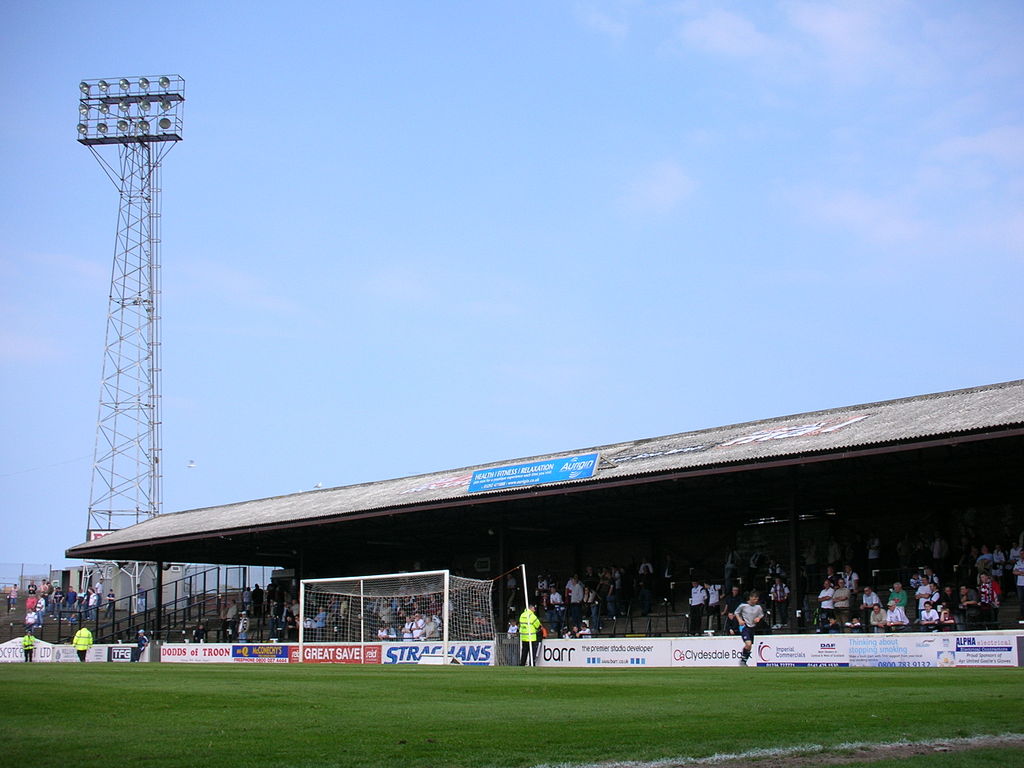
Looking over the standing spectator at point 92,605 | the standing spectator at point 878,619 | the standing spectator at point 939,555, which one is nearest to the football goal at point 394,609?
the standing spectator at point 878,619

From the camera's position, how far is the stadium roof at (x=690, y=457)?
Answer: 2383 centimetres

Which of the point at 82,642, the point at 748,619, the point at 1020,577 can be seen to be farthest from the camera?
the point at 82,642

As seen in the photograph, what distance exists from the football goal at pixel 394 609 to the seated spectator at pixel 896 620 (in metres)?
11.5

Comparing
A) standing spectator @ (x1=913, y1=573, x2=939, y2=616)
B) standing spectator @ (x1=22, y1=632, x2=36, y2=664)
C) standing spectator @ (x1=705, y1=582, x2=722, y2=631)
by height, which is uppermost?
standing spectator @ (x1=913, y1=573, x2=939, y2=616)

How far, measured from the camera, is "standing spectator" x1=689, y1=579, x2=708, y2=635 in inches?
1176

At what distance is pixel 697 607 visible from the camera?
98.5ft

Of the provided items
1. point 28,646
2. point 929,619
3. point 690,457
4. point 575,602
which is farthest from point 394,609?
point 929,619

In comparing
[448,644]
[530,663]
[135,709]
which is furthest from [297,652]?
[135,709]

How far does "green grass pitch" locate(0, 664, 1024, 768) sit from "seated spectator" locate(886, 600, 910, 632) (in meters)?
8.56

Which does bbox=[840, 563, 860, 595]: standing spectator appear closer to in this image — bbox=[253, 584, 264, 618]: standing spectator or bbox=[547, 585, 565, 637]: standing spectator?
bbox=[547, 585, 565, 637]: standing spectator

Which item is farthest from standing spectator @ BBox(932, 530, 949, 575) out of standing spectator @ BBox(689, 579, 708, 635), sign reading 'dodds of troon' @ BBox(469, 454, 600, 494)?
sign reading 'dodds of troon' @ BBox(469, 454, 600, 494)

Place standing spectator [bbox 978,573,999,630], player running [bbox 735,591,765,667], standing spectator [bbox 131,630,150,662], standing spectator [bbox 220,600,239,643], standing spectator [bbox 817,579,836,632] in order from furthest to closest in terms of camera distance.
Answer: standing spectator [bbox 220,600,239,643], standing spectator [bbox 131,630,150,662], standing spectator [bbox 817,579,836,632], standing spectator [bbox 978,573,999,630], player running [bbox 735,591,765,667]

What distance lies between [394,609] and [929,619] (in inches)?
668

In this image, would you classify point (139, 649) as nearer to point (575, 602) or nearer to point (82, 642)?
point (82, 642)
